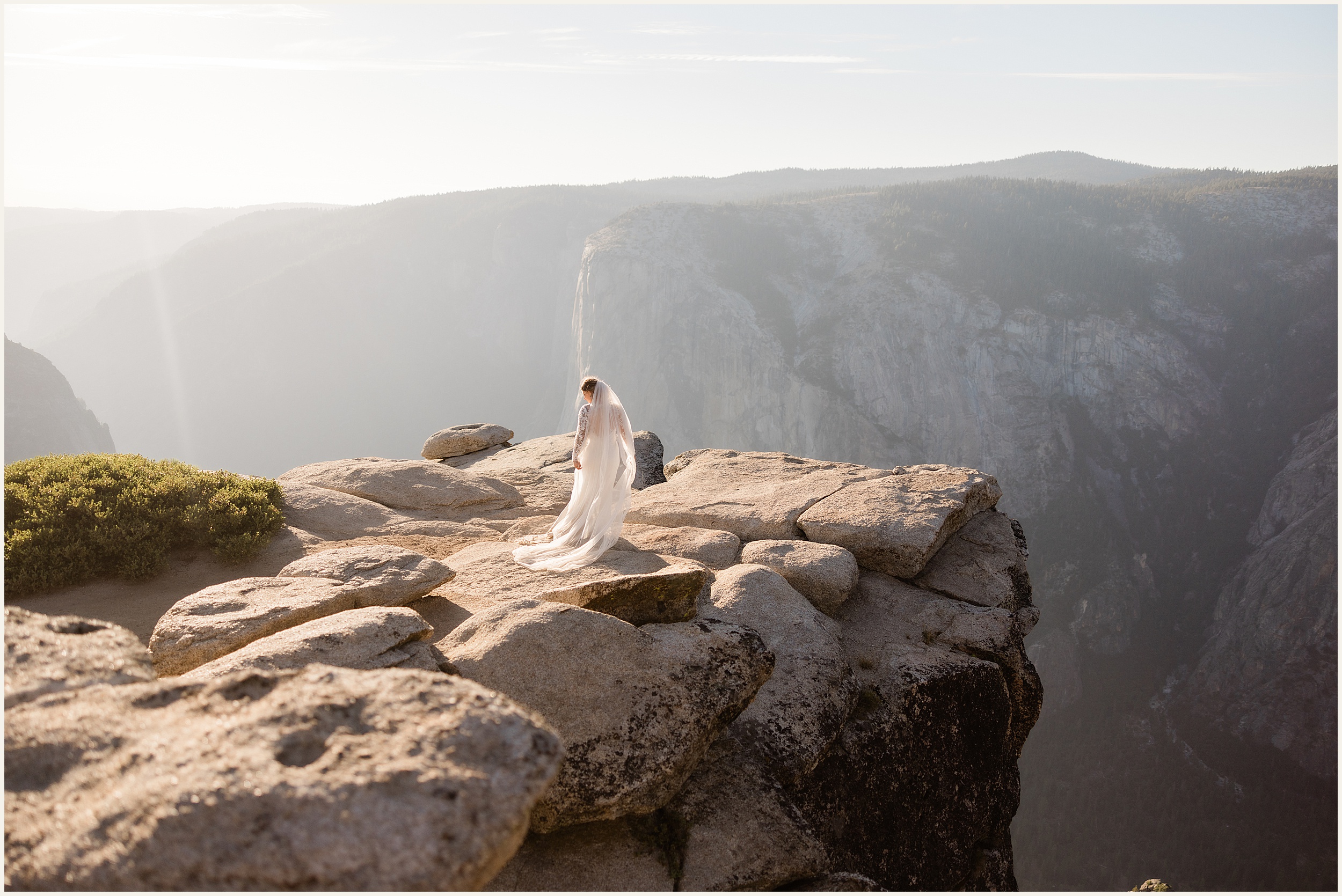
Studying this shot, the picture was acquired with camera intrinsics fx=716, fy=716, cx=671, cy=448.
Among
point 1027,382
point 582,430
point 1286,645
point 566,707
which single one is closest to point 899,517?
point 582,430

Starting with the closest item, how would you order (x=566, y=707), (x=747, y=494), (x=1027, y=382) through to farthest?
1. (x=566, y=707)
2. (x=747, y=494)
3. (x=1027, y=382)

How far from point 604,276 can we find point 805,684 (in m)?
77.0

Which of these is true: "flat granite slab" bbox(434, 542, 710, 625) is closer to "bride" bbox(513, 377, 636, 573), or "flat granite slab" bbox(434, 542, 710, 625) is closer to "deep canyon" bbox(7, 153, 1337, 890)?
"bride" bbox(513, 377, 636, 573)

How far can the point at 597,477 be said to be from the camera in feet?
32.8

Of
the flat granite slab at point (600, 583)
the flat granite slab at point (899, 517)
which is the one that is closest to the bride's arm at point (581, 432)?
the flat granite slab at point (600, 583)

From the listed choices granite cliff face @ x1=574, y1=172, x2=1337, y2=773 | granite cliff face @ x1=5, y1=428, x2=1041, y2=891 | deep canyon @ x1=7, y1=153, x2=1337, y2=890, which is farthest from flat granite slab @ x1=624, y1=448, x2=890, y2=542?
granite cliff face @ x1=574, y1=172, x2=1337, y2=773

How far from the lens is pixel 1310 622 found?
1989 inches

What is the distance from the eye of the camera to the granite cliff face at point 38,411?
62312mm

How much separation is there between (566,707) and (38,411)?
3176 inches

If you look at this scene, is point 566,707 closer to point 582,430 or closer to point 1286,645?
point 582,430

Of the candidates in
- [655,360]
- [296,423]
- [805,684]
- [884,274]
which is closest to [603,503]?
[805,684]

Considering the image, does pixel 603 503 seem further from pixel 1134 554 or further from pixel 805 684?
pixel 1134 554

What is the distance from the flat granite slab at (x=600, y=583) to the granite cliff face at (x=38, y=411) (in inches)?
2621

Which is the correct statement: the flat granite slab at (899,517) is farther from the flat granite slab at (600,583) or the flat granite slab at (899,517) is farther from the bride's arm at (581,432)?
the bride's arm at (581,432)
